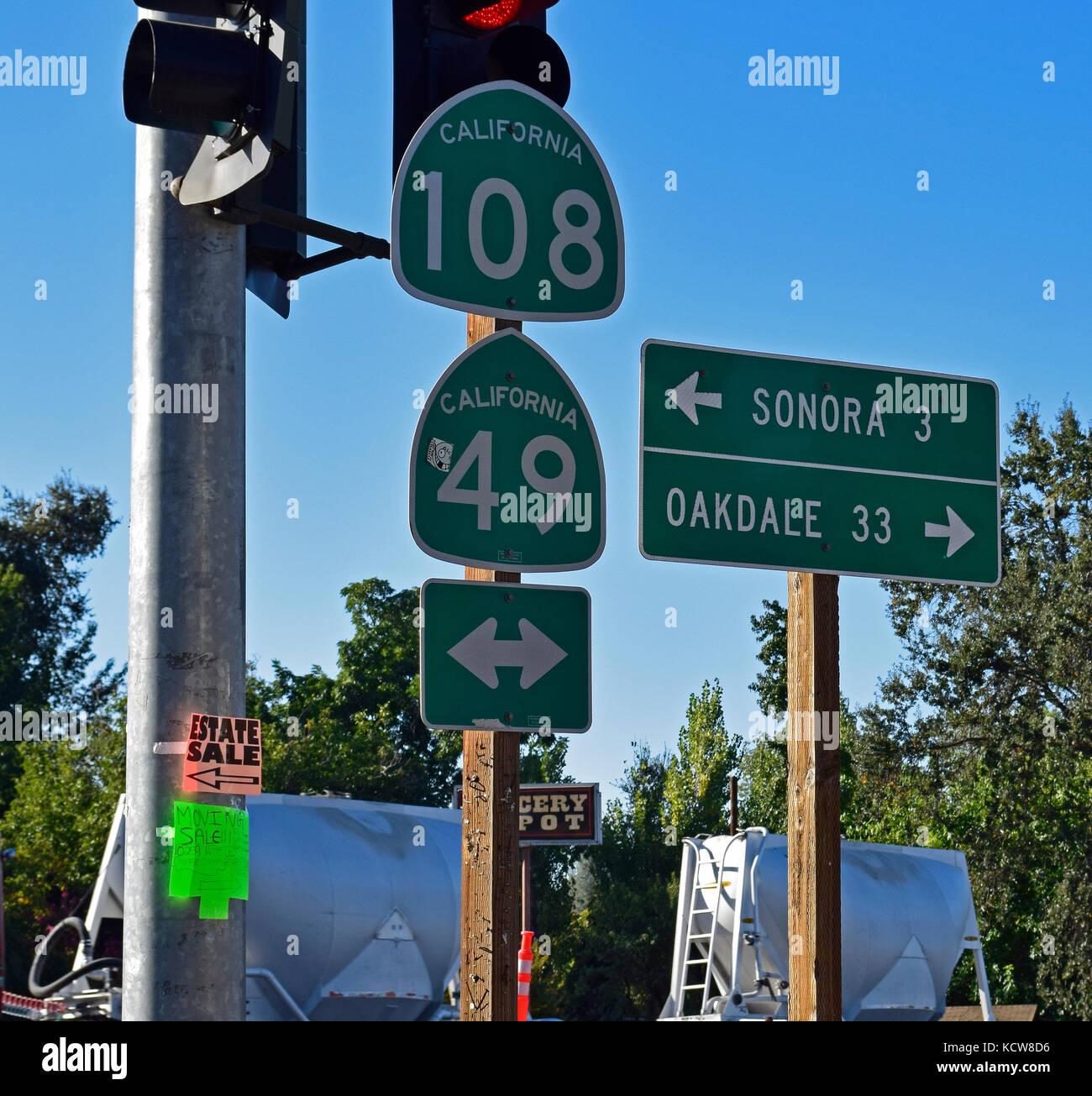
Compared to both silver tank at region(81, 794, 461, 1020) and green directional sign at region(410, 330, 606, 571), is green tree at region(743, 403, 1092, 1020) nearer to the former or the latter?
silver tank at region(81, 794, 461, 1020)

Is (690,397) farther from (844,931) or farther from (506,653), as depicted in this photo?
(844,931)

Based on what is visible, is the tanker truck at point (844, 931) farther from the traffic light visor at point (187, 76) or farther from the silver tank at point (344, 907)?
the traffic light visor at point (187, 76)

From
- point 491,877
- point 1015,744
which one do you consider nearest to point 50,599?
point 1015,744

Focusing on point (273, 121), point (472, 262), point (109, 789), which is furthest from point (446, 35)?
point (109, 789)

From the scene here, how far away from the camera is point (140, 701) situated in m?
3.97

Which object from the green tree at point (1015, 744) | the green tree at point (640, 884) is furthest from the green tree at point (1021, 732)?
the green tree at point (640, 884)

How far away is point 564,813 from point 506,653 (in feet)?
51.5

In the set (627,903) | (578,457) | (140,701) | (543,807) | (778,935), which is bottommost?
(627,903)

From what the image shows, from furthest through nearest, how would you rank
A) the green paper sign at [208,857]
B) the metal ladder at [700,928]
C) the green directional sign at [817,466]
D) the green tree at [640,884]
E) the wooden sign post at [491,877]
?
the green tree at [640,884], the metal ladder at [700,928], the green directional sign at [817,466], the wooden sign post at [491,877], the green paper sign at [208,857]

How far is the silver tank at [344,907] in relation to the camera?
15.7 metres

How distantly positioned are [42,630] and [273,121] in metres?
55.5

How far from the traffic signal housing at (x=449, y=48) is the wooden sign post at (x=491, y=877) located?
785mm

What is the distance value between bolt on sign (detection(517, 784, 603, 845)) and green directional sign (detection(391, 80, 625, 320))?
47.8 ft
